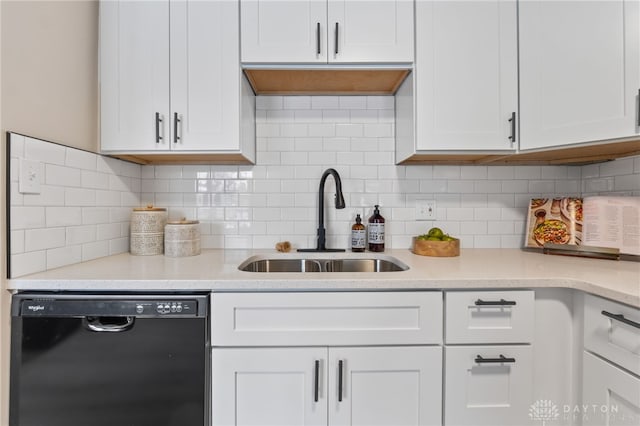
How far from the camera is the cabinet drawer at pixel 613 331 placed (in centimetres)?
90

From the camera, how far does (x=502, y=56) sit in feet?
4.70

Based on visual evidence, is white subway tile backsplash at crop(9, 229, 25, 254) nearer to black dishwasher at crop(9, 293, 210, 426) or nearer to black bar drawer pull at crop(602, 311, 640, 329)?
black dishwasher at crop(9, 293, 210, 426)

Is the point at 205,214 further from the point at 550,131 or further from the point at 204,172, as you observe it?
the point at 550,131

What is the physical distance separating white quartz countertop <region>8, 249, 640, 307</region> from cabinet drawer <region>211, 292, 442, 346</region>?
36mm

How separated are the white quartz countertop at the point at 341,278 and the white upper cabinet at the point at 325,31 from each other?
3.17ft

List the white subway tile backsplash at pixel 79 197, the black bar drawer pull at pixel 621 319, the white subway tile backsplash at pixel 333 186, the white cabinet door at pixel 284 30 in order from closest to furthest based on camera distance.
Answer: the black bar drawer pull at pixel 621 319 < the white subway tile backsplash at pixel 79 197 < the white cabinet door at pixel 284 30 < the white subway tile backsplash at pixel 333 186

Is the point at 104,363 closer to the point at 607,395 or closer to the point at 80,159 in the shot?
the point at 80,159

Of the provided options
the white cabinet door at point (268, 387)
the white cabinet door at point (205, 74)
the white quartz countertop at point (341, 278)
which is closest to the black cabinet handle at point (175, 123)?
the white cabinet door at point (205, 74)

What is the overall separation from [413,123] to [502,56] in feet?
1.65

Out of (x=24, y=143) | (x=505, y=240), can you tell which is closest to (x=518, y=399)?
(x=505, y=240)

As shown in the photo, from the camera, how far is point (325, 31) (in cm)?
142

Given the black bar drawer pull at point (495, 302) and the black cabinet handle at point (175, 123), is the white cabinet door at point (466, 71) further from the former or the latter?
the black cabinet handle at point (175, 123)

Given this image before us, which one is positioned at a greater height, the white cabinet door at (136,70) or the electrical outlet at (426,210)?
the white cabinet door at (136,70)

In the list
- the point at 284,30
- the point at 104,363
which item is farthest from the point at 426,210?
the point at 104,363
